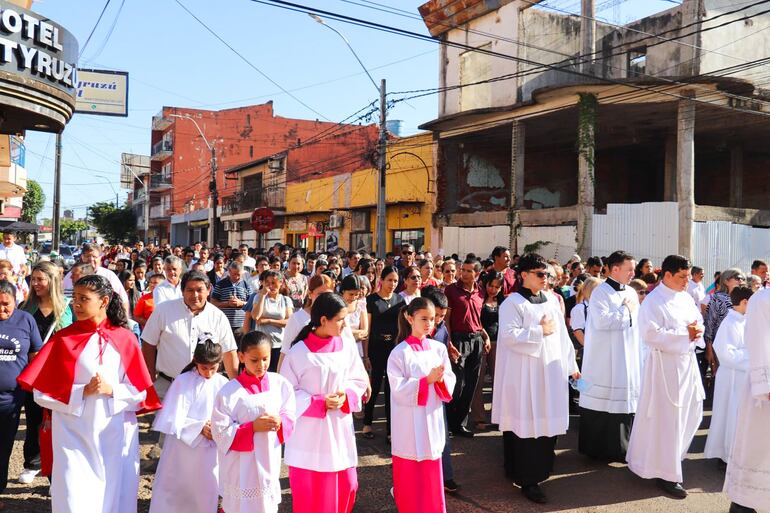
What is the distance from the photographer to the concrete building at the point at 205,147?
1944 inches

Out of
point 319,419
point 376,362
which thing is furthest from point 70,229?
point 319,419

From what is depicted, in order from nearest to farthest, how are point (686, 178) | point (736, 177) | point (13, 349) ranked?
point (13, 349) < point (686, 178) < point (736, 177)

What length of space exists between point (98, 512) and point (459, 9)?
70.4 ft

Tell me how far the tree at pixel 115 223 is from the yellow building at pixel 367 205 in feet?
102

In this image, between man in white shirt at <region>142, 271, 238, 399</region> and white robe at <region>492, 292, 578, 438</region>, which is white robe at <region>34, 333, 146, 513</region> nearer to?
man in white shirt at <region>142, 271, 238, 399</region>

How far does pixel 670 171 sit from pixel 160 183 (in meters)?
44.6

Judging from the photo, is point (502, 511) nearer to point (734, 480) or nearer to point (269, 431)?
point (734, 480)

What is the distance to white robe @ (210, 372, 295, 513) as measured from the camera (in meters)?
3.89

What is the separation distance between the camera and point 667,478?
549 cm

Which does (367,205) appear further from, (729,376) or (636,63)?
(729,376)

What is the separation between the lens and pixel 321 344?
427 centimetres

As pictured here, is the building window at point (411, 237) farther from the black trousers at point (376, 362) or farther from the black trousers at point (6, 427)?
the black trousers at point (6, 427)

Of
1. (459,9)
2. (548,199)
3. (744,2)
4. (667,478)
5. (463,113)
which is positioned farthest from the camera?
(548,199)

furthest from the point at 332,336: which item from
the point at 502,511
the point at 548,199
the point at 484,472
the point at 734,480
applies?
the point at 548,199
